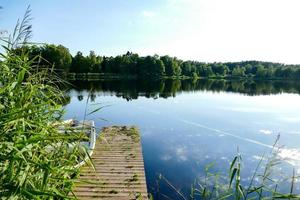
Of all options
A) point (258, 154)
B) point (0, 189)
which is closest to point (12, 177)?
point (0, 189)

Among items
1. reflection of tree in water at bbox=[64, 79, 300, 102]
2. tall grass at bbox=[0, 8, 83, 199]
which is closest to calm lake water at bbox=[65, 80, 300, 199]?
tall grass at bbox=[0, 8, 83, 199]

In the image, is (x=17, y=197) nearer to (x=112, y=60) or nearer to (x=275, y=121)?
(x=275, y=121)

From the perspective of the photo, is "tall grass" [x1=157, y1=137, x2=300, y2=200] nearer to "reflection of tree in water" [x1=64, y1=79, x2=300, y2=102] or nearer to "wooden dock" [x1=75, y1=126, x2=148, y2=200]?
"wooden dock" [x1=75, y1=126, x2=148, y2=200]

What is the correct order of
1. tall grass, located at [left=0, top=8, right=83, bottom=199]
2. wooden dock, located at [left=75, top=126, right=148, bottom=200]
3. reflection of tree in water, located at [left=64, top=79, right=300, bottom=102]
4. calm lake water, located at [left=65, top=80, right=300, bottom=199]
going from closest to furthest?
tall grass, located at [left=0, top=8, right=83, bottom=199], wooden dock, located at [left=75, top=126, right=148, bottom=200], calm lake water, located at [left=65, top=80, right=300, bottom=199], reflection of tree in water, located at [left=64, top=79, right=300, bottom=102]

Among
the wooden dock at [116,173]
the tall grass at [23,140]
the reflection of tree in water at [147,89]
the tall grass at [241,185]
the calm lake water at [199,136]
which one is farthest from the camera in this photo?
the reflection of tree in water at [147,89]

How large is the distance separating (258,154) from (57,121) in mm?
11227

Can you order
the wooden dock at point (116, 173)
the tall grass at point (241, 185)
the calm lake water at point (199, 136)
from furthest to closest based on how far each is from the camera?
the calm lake water at point (199, 136) → the wooden dock at point (116, 173) → the tall grass at point (241, 185)

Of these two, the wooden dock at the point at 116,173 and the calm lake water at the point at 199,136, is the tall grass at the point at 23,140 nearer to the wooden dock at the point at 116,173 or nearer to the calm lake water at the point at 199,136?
the wooden dock at the point at 116,173

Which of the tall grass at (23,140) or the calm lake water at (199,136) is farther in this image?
the calm lake water at (199,136)

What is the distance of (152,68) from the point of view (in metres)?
87.5

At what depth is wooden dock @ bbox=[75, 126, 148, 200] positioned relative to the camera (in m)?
6.79

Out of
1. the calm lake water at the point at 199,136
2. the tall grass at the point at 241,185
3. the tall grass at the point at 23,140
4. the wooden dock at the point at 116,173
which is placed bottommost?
the calm lake water at the point at 199,136

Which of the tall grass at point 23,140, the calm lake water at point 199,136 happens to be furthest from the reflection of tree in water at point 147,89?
the tall grass at point 23,140

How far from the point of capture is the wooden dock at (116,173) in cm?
679
